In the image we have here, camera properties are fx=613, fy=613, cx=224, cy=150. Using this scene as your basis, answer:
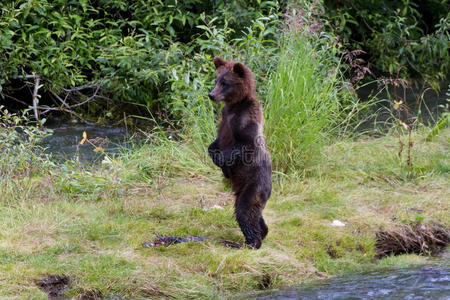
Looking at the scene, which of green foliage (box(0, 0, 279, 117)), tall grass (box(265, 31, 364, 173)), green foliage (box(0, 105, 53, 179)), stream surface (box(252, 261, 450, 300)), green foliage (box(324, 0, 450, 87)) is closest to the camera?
stream surface (box(252, 261, 450, 300))

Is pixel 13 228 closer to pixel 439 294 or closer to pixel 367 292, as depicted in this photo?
pixel 367 292

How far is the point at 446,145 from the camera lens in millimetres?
8156

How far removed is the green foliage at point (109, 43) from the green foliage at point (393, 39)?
7.39ft

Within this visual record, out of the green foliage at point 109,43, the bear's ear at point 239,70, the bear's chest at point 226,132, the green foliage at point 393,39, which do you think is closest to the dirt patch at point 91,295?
the bear's chest at point 226,132

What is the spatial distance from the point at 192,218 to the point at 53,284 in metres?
1.77

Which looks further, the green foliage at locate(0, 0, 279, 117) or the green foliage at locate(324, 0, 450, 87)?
the green foliage at locate(324, 0, 450, 87)

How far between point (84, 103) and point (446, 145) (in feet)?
20.2

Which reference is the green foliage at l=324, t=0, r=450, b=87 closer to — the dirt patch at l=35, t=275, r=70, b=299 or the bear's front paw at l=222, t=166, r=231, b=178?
the bear's front paw at l=222, t=166, r=231, b=178

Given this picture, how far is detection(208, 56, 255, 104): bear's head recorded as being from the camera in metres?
5.45

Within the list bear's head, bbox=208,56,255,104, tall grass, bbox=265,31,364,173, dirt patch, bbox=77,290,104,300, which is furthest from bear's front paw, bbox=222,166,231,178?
tall grass, bbox=265,31,364,173

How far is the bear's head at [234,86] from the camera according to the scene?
17.9ft

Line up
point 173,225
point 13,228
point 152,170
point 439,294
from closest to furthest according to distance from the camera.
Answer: point 439,294 → point 13,228 → point 173,225 → point 152,170

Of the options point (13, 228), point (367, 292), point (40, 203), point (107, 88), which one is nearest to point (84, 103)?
point (107, 88)

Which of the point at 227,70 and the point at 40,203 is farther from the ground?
the point at 227,70
